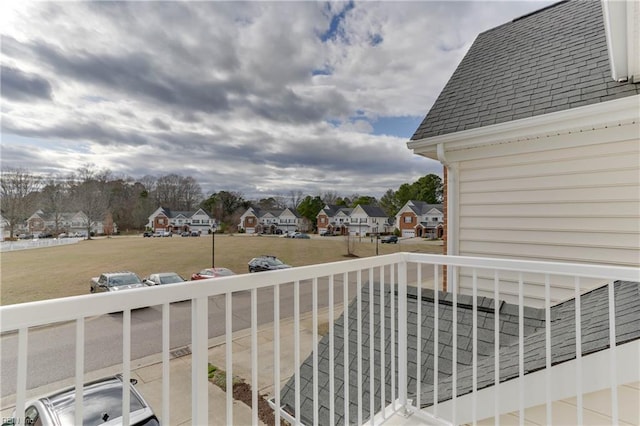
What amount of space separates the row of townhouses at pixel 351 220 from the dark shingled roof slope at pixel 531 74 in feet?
13.8

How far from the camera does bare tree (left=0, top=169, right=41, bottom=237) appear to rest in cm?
373

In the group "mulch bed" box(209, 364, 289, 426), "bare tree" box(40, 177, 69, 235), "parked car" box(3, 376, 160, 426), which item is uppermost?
"bare tree" box(40, 177, 69, 235)

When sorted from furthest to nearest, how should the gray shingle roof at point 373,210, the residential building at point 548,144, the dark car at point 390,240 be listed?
the gray shingle roof at point 373,210 → the dark car at point 390,240 → the residential building at point 548,144

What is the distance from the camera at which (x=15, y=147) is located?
4457 millimetres

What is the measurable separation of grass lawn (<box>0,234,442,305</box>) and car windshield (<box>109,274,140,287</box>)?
1.15 feet

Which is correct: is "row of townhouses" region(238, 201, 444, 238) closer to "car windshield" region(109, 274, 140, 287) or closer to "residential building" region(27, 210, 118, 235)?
"residential building" region(27, 210, 118, 235)

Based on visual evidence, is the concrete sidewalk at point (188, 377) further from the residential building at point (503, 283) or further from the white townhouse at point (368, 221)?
the white townhouse at point (368, 221)

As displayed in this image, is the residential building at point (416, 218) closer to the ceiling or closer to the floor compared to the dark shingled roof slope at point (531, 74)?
closer to the floor

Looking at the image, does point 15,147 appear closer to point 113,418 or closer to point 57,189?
point 57,189

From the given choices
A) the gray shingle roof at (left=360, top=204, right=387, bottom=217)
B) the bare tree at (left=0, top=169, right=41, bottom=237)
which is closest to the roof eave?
the bare tree at (left=0, top=169, right=41, bottom=237)

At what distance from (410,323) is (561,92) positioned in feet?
7.76

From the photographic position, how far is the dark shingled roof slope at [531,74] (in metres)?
2.55

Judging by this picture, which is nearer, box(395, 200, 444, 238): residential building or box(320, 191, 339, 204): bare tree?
box(395, 200, 444, 238): residential building

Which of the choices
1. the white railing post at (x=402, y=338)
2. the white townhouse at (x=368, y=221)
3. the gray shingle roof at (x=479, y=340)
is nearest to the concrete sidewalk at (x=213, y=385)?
the gray shingle roof at (x=479, y=340)
